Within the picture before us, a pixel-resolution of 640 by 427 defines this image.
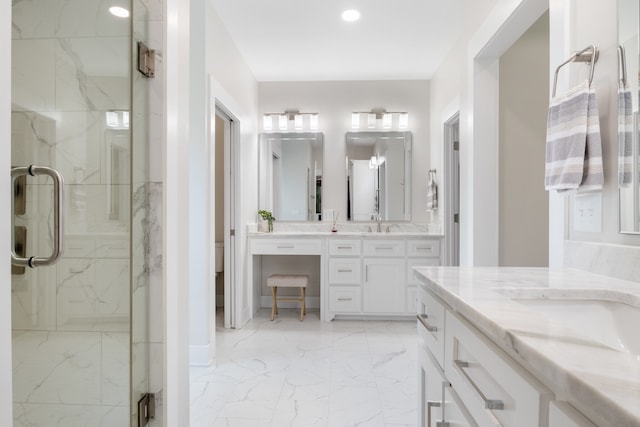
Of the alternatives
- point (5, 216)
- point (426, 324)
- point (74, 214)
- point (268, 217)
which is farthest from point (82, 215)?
point (268, 217)

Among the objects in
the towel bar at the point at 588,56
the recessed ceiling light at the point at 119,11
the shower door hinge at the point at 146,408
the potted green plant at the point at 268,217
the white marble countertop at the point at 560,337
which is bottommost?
the shower door hinge at the point at 146,408

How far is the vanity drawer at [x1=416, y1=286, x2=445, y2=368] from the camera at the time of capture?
105 centimetres

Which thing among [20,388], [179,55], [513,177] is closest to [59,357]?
[20,388]

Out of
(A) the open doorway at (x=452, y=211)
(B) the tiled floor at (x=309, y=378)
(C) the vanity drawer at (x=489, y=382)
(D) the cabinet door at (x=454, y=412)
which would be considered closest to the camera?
(C) the vanity drawer at (x=489, y=382)

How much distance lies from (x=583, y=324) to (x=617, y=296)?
0.34ft

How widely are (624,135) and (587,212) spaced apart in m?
0.27

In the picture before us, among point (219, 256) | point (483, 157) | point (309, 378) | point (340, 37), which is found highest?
point (340, 37)

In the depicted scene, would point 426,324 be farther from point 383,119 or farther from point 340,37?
point 383,119

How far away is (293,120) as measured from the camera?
4.18 m

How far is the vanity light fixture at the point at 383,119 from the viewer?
414 centimetres

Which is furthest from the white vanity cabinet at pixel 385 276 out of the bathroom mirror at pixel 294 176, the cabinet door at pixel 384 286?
the bathroom mirror at pixel 294 176

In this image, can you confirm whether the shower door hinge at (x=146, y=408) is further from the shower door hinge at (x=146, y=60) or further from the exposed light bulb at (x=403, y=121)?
the exposed light bulb at (x=403, y=121)

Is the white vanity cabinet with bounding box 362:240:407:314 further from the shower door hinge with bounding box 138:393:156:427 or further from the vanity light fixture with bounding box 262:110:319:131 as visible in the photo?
the shower door hinge with bounding box 138:393:156:427

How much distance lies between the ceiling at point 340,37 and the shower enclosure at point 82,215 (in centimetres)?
170
